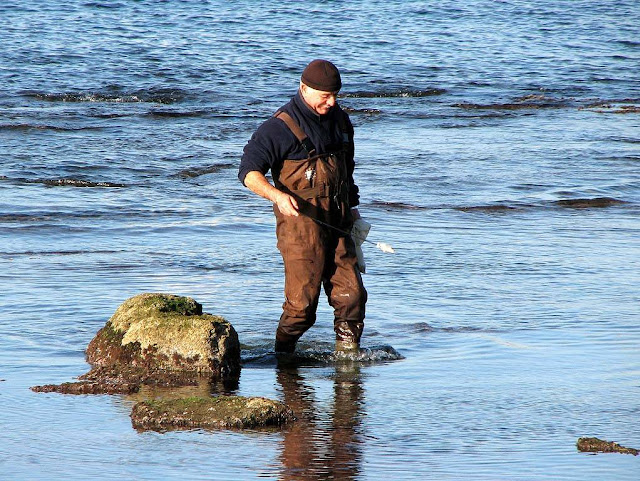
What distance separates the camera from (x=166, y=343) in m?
5.82

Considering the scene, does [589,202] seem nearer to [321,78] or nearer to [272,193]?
[321,78]

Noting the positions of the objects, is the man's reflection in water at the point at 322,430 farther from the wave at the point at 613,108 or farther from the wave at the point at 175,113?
the wave at the point at 613,108

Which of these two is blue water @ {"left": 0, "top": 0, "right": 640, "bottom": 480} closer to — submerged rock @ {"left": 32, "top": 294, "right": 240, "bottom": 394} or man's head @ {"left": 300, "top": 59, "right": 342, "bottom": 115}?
submerged rock @ {"left": 32, "top": 294, "right": 240, "bottom": 394}

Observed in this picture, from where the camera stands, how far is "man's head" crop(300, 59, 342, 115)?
566 centimetres

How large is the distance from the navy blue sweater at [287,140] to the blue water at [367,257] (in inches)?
45.2

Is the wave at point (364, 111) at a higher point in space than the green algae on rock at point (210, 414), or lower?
higher

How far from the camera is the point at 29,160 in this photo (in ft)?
44.5

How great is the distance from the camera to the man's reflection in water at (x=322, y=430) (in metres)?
4.36

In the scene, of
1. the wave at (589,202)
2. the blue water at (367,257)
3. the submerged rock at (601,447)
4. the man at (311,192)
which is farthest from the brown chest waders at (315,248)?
the wave at (589,202)

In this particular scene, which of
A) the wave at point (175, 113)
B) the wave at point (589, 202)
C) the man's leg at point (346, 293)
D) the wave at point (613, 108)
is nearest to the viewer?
the man's leg at point (346, 293)

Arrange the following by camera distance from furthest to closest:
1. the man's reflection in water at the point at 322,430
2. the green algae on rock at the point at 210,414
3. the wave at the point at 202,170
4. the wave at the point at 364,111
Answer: the wave at the point at 364,111 → the wave at the point at 202,170 → the green algae on rock at the point at 210,414 → the man's reflection in water at the point at 322,430

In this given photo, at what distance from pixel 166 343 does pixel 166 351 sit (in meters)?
0.04

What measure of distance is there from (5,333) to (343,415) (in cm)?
244

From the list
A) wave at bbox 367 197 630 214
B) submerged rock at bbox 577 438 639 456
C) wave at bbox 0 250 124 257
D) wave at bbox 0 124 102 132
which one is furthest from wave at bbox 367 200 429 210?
submerged rock at bbox 577 438 639 456
